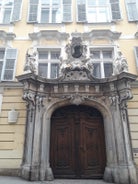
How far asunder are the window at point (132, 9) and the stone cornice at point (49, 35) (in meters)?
3.42

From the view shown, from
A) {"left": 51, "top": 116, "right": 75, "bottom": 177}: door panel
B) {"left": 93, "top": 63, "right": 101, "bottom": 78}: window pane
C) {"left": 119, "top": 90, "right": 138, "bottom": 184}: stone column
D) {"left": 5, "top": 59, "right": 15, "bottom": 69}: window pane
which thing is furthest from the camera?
{"left": 93, "top": 63, "right": 101, "bottom": 78}: window pane

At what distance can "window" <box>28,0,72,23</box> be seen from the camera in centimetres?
1065

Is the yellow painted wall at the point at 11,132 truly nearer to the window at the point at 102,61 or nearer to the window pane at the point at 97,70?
the window pane at the point at 97,70

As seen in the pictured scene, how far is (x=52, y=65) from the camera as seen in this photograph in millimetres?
9469

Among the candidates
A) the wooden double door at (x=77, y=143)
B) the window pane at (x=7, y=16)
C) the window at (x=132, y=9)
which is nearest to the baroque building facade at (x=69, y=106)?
the wooden double door at (x=77, y=143)

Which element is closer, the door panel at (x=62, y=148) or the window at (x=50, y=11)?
the door panel at (x=62, y=148)

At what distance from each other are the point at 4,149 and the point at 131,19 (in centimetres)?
830

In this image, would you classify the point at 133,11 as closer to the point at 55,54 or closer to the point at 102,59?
the point at 102,59

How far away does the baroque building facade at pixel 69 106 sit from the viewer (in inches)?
290

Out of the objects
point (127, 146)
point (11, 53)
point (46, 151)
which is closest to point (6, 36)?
point (11, 53)

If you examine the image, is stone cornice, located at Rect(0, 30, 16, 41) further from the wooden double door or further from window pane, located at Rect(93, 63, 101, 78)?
the wooden double door

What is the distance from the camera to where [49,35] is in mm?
9969

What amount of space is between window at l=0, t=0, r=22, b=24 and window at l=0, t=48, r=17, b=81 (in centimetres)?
198

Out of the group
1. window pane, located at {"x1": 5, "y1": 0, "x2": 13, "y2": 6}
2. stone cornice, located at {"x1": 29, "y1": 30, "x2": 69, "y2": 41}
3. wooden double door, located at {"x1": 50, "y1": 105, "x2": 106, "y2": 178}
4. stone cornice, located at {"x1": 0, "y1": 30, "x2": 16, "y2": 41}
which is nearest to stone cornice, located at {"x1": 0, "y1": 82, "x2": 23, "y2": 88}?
wooden double door, located at {"x1": 50, "y1": 105, "x2": 106, "y2": 178}
